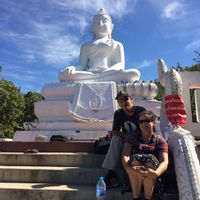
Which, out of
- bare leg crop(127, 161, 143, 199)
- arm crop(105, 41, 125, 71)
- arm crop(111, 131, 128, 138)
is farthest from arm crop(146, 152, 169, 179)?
arm crop(105, 41, 125, 71)

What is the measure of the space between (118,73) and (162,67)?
4410mm

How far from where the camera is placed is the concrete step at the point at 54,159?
5.41 m

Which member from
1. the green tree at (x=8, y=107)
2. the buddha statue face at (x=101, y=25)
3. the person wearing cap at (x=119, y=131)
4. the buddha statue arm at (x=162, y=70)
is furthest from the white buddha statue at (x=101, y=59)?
the green tree at (x=8, y=107)

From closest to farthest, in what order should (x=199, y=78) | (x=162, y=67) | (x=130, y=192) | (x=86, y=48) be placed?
(x=130, y=192), (x=162, y=67), (x=199, y=78), (x=86, y=48)

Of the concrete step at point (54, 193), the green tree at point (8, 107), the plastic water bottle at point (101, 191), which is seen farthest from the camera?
the green tree at point (8, 107)

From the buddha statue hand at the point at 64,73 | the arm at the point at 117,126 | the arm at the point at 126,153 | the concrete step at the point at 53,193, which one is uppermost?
the buddha statue hand at the point at 64,73

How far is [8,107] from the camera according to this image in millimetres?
25594

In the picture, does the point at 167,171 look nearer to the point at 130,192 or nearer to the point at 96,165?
the point at 130,192

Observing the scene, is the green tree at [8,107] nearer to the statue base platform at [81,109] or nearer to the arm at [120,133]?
the statue base platform at [81,109]

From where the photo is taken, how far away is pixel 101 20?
12211mm

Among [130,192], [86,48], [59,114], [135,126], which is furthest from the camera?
[86,48]

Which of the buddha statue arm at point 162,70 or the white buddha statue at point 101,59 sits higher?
the white buddha statue at point 101,59

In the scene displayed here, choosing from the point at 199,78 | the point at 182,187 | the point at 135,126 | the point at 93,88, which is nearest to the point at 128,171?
the point at 182,187

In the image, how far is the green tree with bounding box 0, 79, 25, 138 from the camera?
25.2m
